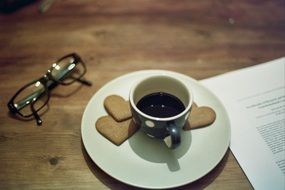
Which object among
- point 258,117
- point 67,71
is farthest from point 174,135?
point 67,71

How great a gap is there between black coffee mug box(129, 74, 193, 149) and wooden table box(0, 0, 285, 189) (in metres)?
0.11

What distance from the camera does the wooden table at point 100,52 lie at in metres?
0.59

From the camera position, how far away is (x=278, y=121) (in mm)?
653

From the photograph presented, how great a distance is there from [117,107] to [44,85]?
0.19 meters

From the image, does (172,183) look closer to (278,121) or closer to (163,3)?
(278,121)

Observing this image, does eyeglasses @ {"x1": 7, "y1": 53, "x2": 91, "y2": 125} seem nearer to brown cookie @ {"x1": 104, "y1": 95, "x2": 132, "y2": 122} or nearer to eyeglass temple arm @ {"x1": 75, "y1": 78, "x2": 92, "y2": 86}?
eyeglass temple arm @ {"x1": 75, "y1": 78, "x2": 92, "y2": 86}

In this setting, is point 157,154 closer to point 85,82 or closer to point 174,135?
point 174,135

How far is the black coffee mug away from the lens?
549 mm

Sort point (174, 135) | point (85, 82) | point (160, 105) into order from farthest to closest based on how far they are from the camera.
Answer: point (85, 82)
point (160, 105)
point (174, 135)

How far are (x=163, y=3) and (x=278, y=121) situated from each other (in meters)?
0.47

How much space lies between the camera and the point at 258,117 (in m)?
0.66

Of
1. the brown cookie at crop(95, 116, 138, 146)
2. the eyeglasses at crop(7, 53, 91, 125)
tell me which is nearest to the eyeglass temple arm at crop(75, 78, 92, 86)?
the eyeglasses at crop(7, 53, 91, 125)

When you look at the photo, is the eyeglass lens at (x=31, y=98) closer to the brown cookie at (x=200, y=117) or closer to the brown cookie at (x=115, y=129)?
the brown cookie at (x=115, y=129)

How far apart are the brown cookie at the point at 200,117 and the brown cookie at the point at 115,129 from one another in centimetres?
11
